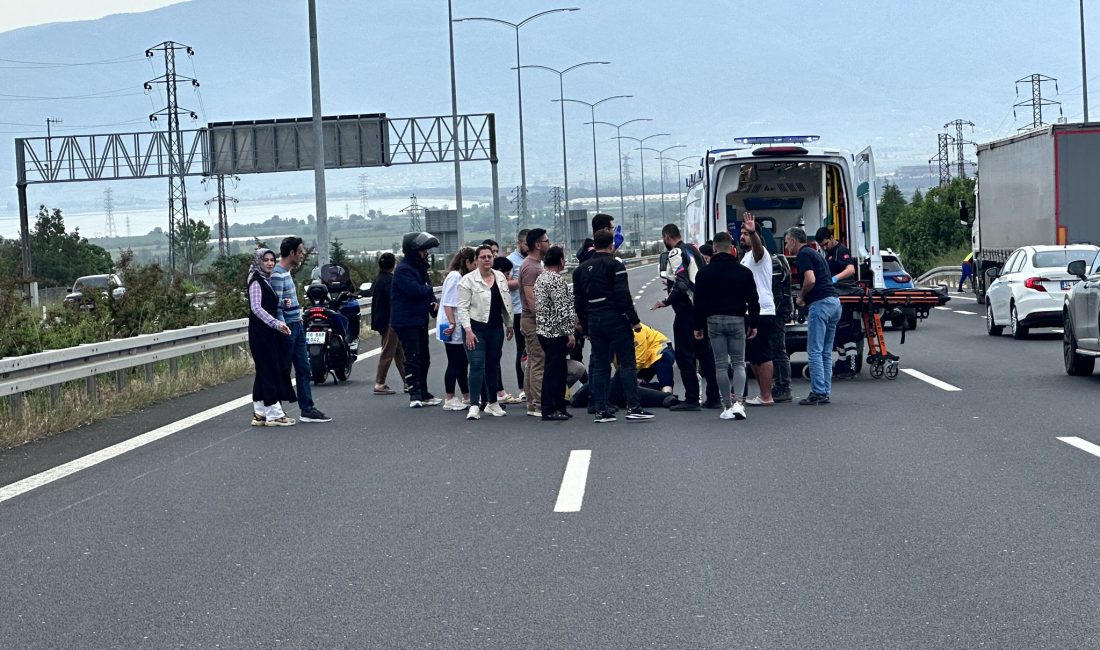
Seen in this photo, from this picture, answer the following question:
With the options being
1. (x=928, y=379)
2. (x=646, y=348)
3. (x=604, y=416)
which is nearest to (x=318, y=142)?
(x=928, y=379)

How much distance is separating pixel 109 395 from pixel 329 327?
3254 mm

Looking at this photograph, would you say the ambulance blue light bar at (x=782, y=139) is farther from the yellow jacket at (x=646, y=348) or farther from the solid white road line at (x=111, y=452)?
the solid white road line at (x=111, y=452)

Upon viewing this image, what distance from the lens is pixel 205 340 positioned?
20578 mm

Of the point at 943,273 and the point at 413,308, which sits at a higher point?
the point at 413,308

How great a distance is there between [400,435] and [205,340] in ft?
23.5

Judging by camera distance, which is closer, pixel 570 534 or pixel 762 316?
pixel 570 534

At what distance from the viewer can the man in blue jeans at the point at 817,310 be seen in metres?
16.0

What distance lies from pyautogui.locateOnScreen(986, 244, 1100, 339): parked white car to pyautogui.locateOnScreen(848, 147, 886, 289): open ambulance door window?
18.7 feet

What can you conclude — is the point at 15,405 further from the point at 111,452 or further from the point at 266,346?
the point at 266,346

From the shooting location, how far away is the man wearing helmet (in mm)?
16594

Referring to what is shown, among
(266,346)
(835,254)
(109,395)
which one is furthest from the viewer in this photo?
(835,254)

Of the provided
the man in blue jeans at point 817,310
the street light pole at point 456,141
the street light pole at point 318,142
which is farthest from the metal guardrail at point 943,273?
the man in blue jeans at point 817,310

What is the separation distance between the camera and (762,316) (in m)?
15.8

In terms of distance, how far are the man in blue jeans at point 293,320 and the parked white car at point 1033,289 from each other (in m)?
12.8
